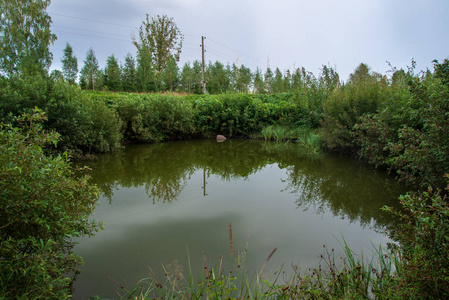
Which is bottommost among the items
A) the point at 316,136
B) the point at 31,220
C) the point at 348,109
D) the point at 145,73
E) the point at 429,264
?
the point at 429,264

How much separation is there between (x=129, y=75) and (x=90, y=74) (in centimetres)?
497

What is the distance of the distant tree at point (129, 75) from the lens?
2950 centimetres

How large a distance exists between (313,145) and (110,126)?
773 cm

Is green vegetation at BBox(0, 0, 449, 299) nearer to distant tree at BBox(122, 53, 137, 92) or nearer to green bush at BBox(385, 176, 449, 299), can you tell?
green bush at BBox(385, 176, 449, 299)

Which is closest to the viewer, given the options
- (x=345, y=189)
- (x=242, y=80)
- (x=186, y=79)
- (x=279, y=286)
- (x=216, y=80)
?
(x=279, y=286)

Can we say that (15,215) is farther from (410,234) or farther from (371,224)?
(371,224)

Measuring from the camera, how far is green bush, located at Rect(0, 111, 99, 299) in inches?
71.6

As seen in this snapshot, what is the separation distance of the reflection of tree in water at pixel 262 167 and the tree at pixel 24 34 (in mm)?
27576

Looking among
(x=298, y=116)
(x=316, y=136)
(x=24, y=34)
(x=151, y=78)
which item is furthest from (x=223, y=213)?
(x=24, y=34)

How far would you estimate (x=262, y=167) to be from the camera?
26.5 ft

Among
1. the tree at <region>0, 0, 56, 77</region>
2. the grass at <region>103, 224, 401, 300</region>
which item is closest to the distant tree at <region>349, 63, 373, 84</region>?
the grass at <region>103, 224, 401, 300</region>

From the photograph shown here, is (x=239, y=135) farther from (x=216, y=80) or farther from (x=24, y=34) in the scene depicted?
(x=24, y=34)

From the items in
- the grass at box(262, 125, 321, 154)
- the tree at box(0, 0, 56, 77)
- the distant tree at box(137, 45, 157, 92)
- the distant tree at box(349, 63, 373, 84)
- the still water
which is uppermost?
the tree at box(0, 0, 56, 77)

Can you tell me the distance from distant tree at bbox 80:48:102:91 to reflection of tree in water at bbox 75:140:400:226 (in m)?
22.6
